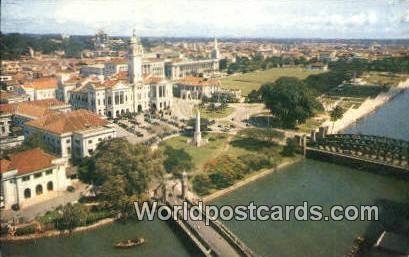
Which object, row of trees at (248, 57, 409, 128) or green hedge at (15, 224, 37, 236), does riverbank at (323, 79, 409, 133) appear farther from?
green hedge at (15, 224, 37, 236)

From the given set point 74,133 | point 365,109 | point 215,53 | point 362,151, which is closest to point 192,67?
point 215,53

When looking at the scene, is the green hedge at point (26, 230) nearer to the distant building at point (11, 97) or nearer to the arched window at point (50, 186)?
the arched window at point (50, 186)

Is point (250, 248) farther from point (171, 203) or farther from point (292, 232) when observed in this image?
point (171, 203)

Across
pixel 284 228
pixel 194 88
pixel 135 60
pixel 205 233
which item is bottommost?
pixel 284 228

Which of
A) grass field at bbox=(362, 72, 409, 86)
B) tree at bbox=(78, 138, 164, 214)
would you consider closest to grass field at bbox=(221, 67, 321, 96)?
grass field at bbox=(362, 72, 409, 86)

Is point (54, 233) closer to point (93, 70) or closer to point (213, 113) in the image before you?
point (213, 113)

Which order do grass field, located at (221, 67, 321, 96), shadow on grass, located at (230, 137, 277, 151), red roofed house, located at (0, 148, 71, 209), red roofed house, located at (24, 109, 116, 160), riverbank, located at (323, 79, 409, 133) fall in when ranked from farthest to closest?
1. grass field, located at (221, 67, 321, 96)
2. riverbank, located at (323, 79, 409, 133)
3. shadow on grass, located at (230, 137, 277, 151)
4. red roofed house, located at (24, 109, 116, 160)
5. red roofed house, located at (0, 148, 71, 209)

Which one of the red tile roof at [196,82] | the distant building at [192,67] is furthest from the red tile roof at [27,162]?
the distant building at [192,67]
